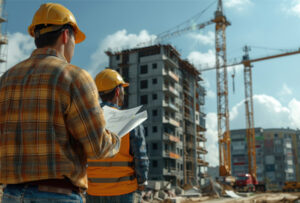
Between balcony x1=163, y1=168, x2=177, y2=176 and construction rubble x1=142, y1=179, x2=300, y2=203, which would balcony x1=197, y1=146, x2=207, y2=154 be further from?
construction rubble x1=142, y1=179, x2=300, y2=203

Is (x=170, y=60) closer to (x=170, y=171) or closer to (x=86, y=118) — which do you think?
(x=170, y=171)

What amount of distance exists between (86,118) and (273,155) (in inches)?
4946

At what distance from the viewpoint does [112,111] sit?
2521 mm

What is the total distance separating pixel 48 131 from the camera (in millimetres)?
1695

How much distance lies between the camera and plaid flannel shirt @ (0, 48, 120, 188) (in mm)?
1672

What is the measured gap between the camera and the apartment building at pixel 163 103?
48125 mm

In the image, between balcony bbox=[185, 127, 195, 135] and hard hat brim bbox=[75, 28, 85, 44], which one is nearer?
hard hat brim bbox=[75, 28, 85, 44]

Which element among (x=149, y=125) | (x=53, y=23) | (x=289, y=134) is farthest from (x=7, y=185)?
(x=289, y=134)

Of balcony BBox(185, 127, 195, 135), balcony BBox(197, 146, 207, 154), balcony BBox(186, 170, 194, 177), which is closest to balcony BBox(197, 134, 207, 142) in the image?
balcony BBox(197, 146, 207, 154)

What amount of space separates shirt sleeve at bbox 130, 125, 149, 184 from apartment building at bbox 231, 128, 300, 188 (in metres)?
121

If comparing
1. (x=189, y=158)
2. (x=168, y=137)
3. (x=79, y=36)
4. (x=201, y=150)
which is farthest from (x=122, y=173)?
(x=201, y=150)

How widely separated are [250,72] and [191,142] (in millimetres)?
21074

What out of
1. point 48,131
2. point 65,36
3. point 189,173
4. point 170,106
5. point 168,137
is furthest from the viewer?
point 189,173

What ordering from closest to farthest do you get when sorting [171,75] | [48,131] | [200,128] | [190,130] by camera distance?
[48,131], [171,75], [190,130], [200,128]
